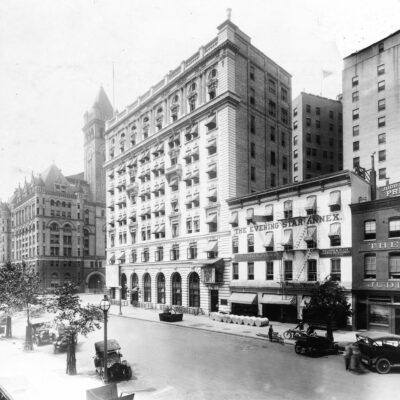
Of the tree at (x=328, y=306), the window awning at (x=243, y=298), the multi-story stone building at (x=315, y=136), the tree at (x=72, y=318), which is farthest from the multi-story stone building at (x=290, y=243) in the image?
the multi-story stone building at (x=315, y=136)

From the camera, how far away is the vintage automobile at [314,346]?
2386 cm

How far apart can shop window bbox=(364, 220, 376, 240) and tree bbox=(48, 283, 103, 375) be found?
22585 millimetres

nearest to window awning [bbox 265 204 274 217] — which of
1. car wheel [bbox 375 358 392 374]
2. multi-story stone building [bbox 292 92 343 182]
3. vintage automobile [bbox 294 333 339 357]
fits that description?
vintage automobile [bbox 294 333 339 357]

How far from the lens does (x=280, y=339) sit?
28.2 m

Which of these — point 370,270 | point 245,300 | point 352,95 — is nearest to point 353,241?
point 370,270

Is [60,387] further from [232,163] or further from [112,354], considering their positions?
[232,163]

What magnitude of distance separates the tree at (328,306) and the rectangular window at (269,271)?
11602 millimetres

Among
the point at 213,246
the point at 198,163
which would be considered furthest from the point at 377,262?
the point at 198,163

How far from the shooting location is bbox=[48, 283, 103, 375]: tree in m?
20.2

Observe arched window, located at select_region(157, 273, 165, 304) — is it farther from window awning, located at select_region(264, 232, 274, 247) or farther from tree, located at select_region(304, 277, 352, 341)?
tree, located at select_region(304, 277, 352, 341)

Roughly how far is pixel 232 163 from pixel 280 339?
75.5 ft

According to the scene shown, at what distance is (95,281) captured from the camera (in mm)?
101875

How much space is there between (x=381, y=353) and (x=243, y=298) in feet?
70.1

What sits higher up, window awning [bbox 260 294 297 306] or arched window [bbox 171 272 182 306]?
window awning [bbox 260 294 297 306]
